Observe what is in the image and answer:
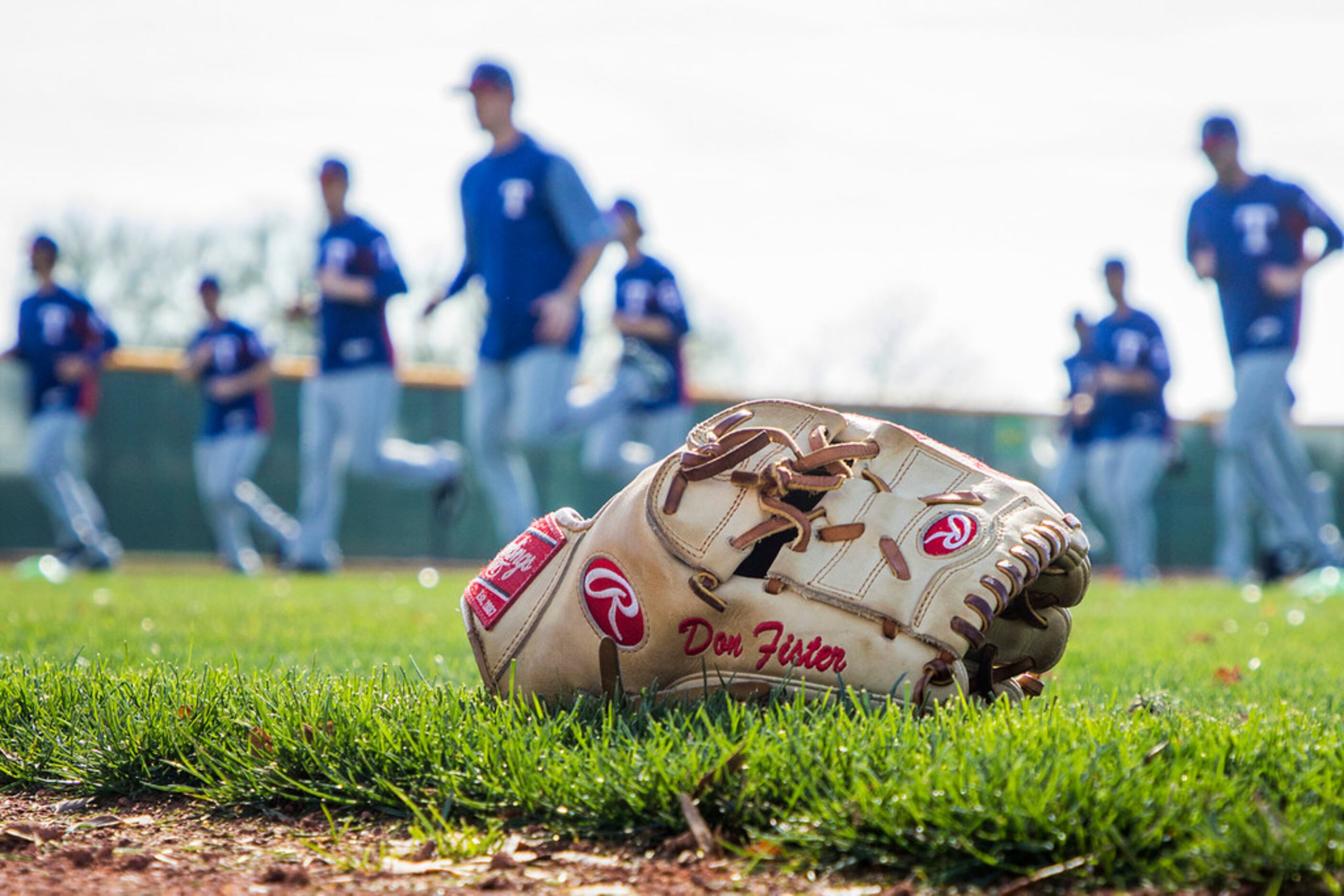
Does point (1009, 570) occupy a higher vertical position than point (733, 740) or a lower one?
higher

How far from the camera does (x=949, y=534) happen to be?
221 cm

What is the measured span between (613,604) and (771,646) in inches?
11.1

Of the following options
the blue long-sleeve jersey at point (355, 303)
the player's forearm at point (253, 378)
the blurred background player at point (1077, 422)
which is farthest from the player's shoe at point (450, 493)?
the blurred background player at point (1077, 422)

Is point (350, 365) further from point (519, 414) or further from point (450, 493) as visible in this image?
point (519, 414)

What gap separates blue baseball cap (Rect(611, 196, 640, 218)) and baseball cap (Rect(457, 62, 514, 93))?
298 centimetres

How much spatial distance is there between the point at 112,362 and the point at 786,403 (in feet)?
50.0

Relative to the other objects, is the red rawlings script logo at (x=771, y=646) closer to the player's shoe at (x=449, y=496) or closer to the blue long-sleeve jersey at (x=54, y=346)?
the player's shoe at (x=449, y=496)

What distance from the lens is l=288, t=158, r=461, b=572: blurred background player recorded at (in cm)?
870

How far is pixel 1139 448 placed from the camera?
10.3 meters

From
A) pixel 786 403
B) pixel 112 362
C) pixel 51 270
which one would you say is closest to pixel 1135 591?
pixel 786 403

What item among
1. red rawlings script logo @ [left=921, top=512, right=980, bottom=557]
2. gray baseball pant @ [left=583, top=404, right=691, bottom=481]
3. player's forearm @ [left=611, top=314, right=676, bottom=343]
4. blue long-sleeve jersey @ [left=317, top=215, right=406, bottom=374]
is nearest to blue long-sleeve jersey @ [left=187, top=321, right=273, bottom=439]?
blue long-sleeve jersey @ [left=317, top=215, right=406, bottom=374]

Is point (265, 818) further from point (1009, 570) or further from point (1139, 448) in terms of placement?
point (1139, 448)

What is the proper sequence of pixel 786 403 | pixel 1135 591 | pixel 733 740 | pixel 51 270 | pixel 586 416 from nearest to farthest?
pixel 733 740 < pixel 786 403 < pixel 586 416 < pixel 1135 591 < pixel 51 270

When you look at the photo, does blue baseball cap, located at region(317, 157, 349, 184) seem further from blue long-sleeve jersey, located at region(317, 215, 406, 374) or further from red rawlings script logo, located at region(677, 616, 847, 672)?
red rawlings script logo, located at region(677, 616, 847, 672)
